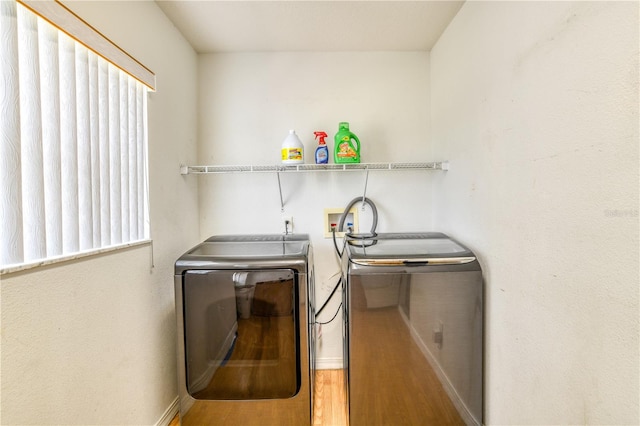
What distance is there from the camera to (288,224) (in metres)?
1.77

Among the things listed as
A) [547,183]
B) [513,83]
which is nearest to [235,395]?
[547,183]

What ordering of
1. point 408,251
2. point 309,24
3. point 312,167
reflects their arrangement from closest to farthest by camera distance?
point 408,251, point 309,24, point 312,167

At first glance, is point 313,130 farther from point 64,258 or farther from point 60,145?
point 64,258

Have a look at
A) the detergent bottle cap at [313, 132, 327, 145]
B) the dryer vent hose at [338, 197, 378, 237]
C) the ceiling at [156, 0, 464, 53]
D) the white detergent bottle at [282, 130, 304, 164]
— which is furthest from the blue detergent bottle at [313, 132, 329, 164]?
the ceiling at [156, 0, 464, 53]

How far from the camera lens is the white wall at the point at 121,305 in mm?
732

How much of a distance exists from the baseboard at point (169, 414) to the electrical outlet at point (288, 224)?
1.13 meters

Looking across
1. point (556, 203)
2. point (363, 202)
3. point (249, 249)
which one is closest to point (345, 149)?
point (363, 202)

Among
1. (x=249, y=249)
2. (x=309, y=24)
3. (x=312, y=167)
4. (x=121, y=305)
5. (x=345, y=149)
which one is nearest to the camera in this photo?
(x=121, y=305)

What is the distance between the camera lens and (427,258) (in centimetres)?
114

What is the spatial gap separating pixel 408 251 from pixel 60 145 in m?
1.40

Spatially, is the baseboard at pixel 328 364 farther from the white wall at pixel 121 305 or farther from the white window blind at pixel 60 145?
the white window blind at pixel 60 145

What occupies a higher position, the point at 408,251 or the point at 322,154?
the point at 322,154

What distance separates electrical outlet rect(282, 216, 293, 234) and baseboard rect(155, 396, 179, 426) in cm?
113

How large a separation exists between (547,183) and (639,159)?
0.24 meters
